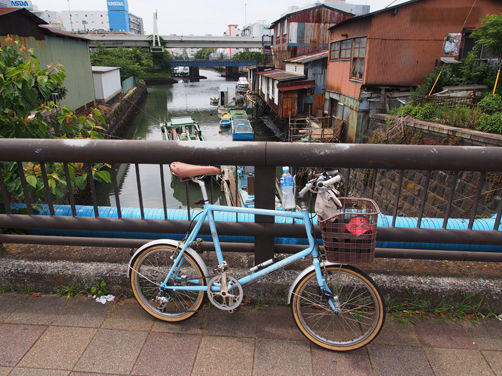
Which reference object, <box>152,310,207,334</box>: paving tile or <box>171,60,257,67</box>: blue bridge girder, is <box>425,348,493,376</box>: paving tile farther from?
<box>171,60,257,67</box>: blue bridge girder

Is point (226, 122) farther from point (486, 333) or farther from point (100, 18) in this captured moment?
point (100, 18)

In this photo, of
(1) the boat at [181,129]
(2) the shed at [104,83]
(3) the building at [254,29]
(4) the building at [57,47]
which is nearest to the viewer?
(4) the building at [57,47]

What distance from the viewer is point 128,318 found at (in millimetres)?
2580

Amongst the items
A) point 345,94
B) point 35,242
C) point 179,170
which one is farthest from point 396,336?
point 345,94

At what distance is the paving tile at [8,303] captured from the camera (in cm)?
261

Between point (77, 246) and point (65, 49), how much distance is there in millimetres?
21962

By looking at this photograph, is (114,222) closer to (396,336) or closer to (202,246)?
(202,246)

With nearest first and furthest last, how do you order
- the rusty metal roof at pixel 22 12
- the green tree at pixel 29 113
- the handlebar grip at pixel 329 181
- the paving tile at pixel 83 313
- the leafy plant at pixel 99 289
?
the handlebar grip at pixel 329 181 < the paving tile at pixel 83 313 < the leafy plant at pixel 99 289 < the green tree at pixel 29 113 < the rusty metal roof at pixel 22 12

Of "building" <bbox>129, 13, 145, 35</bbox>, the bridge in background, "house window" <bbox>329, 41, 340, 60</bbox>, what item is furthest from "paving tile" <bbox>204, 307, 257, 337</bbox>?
"building" <bbox>129, 13, 145, 35</bbox>

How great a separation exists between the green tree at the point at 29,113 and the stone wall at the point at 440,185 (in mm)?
6530

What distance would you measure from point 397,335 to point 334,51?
20.3 metres

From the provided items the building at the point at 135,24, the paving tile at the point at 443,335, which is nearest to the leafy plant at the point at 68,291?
the paving tile at the point at 443,335

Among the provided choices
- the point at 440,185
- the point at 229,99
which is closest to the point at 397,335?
the point at 440,185

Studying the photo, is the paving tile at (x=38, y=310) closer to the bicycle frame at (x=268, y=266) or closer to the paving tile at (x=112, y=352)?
the paving tile at (x=112, y=352)
